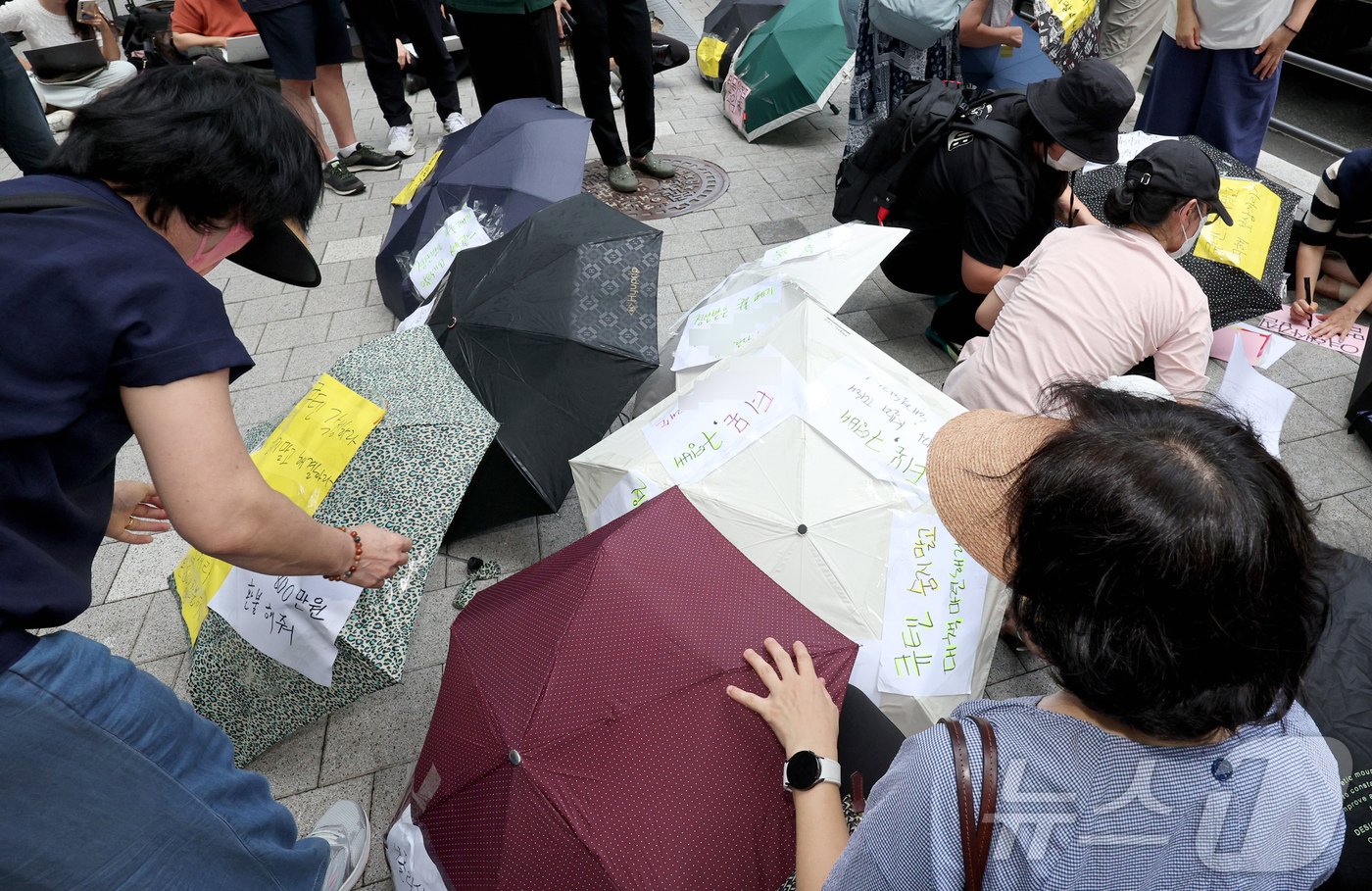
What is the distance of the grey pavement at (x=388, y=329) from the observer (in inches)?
93.0

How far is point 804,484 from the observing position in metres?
1.88

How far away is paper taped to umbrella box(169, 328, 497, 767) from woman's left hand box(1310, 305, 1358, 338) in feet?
11.8

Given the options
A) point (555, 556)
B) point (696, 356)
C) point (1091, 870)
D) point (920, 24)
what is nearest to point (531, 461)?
point (696, 356)

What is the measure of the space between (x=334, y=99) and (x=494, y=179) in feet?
8.59

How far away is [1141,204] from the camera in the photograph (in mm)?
2484

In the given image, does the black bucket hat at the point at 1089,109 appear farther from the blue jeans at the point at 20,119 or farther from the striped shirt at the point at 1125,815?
the blue jeans at the point at 20,119

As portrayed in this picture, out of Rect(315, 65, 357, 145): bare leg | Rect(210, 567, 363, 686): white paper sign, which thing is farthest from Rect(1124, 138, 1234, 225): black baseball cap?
Rect(315, 65, 357, 145): bare leg

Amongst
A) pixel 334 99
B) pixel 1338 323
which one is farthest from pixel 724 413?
pixel 334 99

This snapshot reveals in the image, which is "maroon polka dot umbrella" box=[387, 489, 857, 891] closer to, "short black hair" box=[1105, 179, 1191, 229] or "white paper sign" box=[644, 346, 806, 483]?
"white paper sign" box=[644, 346, 806, 483]

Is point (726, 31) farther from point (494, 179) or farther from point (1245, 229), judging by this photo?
point (1245, 229)

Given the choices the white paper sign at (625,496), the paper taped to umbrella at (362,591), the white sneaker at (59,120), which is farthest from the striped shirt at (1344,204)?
the white sneaker at (59,120)

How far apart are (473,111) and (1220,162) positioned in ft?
17.3

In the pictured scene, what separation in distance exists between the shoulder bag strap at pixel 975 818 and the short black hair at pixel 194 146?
1469 mm

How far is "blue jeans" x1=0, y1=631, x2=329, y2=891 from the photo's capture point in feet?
4.03
